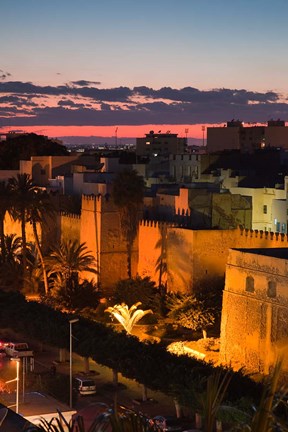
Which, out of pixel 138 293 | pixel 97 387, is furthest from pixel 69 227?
pixel 97 387

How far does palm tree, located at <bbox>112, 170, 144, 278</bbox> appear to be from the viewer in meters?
35.3

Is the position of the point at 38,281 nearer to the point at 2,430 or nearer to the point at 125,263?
the point at 125,263

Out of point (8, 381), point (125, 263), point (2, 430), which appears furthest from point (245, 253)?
point (2, 430)

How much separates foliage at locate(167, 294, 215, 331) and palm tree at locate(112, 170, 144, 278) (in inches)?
218

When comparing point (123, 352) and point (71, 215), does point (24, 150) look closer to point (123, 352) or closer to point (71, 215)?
point (71, 215)

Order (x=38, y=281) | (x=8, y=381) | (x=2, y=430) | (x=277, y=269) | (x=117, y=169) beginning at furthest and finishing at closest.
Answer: (x=117, y=169) < (x=38, y=281) < (x=8, y=381) < (x=277, y=269) < (x=2, y=430)

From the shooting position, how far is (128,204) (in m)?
35.3

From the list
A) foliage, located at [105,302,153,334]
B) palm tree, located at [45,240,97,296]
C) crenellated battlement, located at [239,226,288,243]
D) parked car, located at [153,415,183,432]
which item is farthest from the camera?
palm tree, located at [45,240,97,296]

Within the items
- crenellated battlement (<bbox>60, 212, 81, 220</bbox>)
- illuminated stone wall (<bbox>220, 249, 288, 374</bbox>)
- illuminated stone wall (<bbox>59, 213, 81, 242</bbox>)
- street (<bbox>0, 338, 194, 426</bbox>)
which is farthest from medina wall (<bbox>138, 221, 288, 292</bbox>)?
crenellated battlement (<bbox>60, 212, 81, 220</bbox>)

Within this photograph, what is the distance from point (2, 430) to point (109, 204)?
25.6m

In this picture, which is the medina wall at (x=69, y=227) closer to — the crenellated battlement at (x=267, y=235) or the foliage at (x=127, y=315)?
the foliage at (x=127, y=315)

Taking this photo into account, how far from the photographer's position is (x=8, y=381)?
82.1 feet

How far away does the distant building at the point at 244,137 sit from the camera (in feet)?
270

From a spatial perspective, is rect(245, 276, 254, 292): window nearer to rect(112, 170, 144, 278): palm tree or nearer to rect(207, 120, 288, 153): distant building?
rect(112, 170, 144, 278): palm tree
